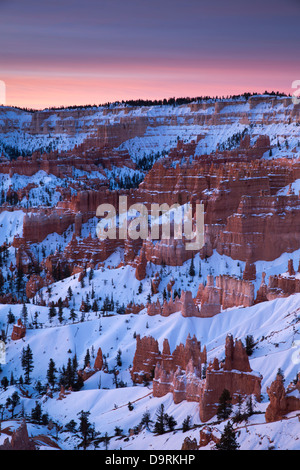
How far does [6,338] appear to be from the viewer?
63.9 metres

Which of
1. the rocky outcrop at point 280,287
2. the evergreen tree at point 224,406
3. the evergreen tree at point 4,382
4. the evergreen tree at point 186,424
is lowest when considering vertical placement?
the evergreen tree at point 4,382

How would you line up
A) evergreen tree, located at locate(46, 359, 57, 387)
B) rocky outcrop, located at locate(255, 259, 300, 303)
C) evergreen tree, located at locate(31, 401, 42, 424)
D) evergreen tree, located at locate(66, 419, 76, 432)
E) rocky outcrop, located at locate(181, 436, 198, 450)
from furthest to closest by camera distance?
rocky outcrop, located at locate(255, 259, 300, 303)
evergreen tree, located at locate(46, 359, 57, 387)
evergreen tree, located at locate(31, 401, 42, 424)
evergreen tree, located at locate(66, 419, 76, 432)
rocky outcrop, located at locate(181, 436, 198, 450)

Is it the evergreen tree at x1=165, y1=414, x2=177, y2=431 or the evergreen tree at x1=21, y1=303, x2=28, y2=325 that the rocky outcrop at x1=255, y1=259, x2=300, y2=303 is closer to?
the evergreen tree at x1=21, y1=303, x2=28, y2=325

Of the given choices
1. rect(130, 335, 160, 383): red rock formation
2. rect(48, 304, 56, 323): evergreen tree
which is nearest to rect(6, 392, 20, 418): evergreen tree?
rect(130, 335, 160, 383): red rock formation

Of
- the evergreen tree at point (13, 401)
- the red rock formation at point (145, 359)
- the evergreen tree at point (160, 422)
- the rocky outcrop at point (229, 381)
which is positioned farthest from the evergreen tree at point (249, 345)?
the evergreen tree at point (13, 401)

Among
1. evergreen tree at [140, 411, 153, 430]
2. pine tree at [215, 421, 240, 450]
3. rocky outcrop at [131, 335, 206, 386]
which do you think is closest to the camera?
pine tree at [215, 421, 240, 450]

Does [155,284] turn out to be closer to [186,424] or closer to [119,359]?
[119,359]

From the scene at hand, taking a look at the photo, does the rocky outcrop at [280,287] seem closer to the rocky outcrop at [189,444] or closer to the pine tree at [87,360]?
the pine tree at [87,360]

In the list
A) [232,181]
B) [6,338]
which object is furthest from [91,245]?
[6,338]

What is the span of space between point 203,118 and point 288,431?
169 m

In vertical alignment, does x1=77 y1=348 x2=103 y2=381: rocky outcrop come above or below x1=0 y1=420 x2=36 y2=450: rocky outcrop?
below

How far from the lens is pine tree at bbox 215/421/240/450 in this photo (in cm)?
2861

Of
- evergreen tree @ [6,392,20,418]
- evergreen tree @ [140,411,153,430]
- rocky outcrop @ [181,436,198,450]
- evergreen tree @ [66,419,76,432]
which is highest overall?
rocky outcrop @ [181,436,198,450]

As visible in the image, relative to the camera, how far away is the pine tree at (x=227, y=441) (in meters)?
28.6
